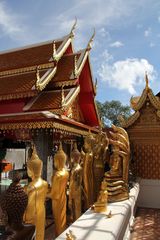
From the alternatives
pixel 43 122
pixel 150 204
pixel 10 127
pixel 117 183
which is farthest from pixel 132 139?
pixel 10 127

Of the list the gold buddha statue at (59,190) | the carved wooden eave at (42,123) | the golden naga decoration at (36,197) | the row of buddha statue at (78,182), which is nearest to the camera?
the golden naga decoration at (36,197)

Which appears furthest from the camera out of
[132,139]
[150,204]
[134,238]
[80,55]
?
[80,55]

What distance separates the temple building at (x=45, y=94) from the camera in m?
6.86

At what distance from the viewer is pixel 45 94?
8273 millimetres

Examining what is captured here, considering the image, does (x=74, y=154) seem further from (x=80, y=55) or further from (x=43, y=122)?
(x=80, y=55)

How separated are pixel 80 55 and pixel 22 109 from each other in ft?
10.8

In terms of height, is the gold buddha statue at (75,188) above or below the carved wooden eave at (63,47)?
below

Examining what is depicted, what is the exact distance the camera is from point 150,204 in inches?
240

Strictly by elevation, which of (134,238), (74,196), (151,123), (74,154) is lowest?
(134,238)

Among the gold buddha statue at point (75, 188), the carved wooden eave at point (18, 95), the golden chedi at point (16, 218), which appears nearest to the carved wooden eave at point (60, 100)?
the carved wooden eave at point (18, 95)

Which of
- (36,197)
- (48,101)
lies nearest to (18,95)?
(48,101)

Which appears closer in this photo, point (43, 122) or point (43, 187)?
point (43, 187)

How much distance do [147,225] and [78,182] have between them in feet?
4.84

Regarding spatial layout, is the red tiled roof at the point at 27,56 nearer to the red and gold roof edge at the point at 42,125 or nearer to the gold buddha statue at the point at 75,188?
the red and gold roof edge at the point at 42,125
